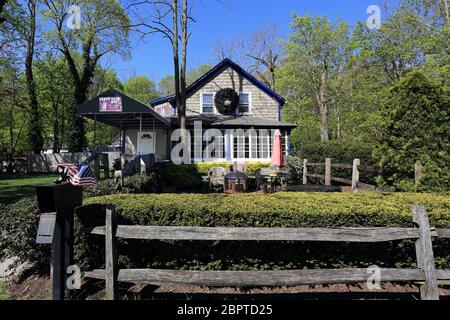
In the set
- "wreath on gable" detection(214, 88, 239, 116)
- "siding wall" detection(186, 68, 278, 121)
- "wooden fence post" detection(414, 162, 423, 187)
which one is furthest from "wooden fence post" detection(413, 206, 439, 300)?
"siding wall" detection(186, 68, 278, 121)

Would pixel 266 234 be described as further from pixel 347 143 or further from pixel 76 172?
pixel 347 143

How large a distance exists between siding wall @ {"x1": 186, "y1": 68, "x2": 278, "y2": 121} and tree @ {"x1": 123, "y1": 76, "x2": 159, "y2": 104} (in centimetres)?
4208

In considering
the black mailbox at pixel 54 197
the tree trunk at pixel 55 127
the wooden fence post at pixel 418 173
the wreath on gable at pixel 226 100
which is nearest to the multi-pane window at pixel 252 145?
the wreath on gable at pixel 226 100

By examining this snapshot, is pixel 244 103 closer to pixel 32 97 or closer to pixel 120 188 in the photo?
pixel 120 188

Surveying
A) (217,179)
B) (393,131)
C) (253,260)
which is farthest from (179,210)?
(217,179)

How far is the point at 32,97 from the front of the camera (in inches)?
1065

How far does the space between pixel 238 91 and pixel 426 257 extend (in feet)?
59.7

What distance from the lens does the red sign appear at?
9.67m

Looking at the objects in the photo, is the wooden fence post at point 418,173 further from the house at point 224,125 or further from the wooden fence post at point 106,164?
the house at point 224,125

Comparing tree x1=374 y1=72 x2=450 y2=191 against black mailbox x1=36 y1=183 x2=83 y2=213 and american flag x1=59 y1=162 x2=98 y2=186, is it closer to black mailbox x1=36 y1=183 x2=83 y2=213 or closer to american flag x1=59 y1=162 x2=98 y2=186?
american flag x1=59 y1=162 x2=98 y2=186

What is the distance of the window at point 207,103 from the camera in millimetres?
20609

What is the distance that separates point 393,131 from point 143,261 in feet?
20.7

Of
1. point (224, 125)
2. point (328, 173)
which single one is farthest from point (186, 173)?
point (328, 173)
